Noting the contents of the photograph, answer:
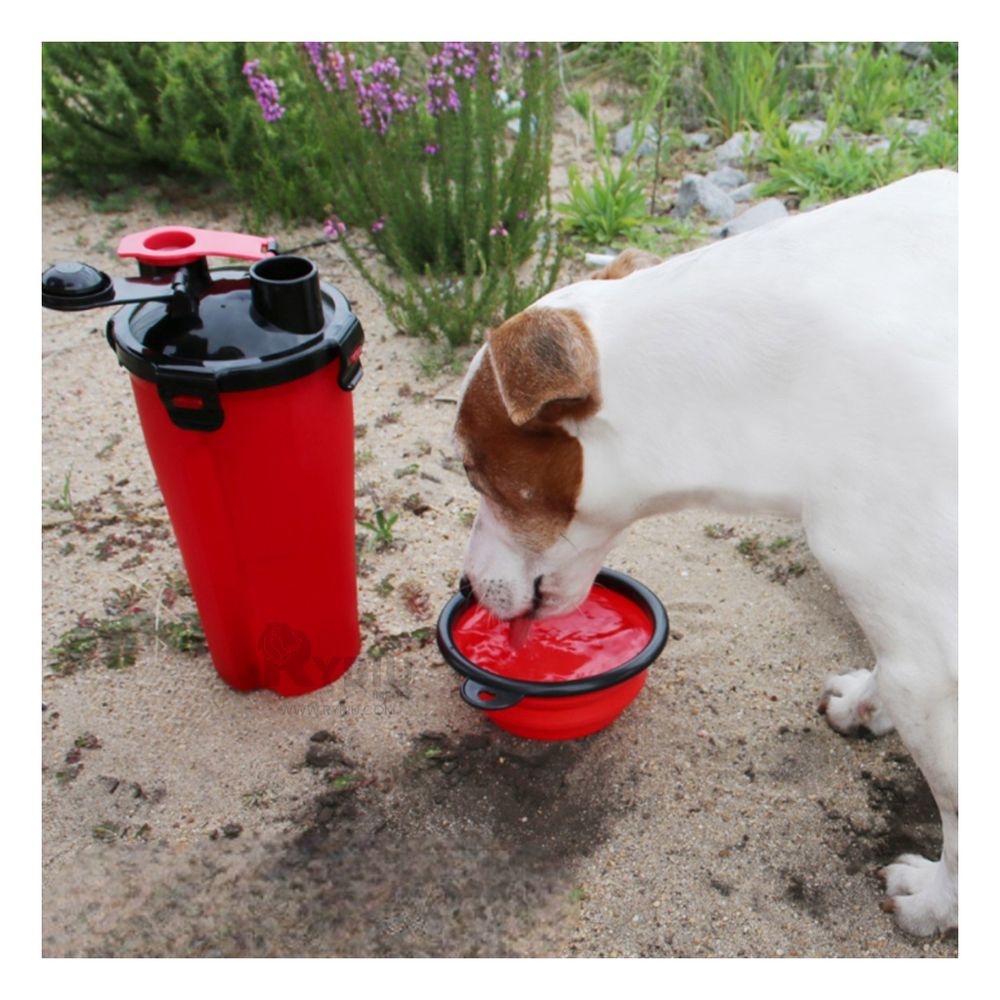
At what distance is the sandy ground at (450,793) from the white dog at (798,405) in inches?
17.1

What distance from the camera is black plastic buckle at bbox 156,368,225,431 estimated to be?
78.0 inches

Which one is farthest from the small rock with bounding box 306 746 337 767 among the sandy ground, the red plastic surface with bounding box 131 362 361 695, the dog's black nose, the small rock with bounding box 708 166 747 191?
the small rock with bounding box 708 166 747 191

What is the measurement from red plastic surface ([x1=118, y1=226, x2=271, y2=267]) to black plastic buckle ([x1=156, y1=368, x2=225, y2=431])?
0.77 feet

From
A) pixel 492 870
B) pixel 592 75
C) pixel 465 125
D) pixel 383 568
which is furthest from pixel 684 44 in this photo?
pixel 492 870

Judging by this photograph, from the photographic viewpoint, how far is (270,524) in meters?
2.27

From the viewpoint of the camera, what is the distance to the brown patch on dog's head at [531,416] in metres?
1.76

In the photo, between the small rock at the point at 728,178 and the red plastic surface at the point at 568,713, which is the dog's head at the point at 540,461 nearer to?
the red plastic surface at the point at 568,713

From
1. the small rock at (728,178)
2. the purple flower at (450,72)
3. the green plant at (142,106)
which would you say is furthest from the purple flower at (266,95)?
the small rock at (728,178)

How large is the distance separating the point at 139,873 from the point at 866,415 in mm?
1665

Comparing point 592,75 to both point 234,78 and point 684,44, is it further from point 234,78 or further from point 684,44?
point 234,78

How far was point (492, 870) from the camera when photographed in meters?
2.16

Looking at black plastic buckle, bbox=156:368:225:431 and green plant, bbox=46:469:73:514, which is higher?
black plastic buckle, bbox=156:368:225:431

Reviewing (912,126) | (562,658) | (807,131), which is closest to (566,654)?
(562,658)

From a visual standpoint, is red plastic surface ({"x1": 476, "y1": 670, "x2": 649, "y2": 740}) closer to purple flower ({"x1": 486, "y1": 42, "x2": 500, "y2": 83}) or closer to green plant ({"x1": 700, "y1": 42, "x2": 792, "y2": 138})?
purple flower ({"x1": 486, "y1": 42, "x2": 500, "y2": 83})
